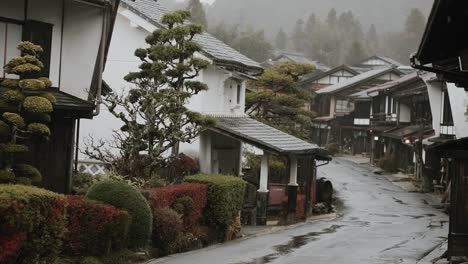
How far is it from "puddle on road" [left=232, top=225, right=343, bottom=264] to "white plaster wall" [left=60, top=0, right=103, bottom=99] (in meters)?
6.40

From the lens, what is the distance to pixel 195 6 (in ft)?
324

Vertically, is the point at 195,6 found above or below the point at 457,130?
above

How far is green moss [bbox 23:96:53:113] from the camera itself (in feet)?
43.1

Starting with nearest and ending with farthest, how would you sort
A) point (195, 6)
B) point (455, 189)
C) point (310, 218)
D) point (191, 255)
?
point (455, 189) < point (191, 255) < point (310, 218) < point (195, 6)

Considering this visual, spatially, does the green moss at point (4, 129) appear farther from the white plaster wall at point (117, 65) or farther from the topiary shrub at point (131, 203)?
the white plaster wall at point (117, 65)

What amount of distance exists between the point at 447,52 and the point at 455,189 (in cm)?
798

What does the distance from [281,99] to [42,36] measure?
2370 cm

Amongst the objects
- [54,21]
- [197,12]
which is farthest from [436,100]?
[197,12]

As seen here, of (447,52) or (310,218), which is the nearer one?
(447,52)

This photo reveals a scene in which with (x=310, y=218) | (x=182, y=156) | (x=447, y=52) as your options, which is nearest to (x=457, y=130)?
(x=310, y=218)

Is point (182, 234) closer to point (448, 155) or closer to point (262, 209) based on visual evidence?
point (448, 155)

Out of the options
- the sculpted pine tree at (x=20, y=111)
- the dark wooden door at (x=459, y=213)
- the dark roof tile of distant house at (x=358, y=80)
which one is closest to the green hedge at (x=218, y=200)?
the sculpted pine tree at (x=20, y=111)

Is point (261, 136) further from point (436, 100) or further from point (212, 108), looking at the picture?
point (436, 100)

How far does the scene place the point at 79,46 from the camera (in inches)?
651
